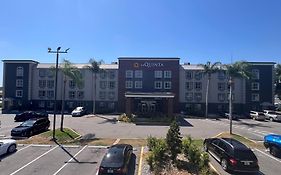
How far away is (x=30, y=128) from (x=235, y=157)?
853 inches

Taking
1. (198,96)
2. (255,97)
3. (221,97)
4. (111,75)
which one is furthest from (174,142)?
(255,97)

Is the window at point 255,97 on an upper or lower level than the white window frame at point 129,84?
lower

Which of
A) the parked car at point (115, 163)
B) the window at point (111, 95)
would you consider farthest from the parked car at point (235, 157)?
the window at point (111, 95)

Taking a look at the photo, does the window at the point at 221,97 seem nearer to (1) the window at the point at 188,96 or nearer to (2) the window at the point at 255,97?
(1) the window at the point at 188,96

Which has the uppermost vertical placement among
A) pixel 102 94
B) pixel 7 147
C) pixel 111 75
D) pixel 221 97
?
pixel 111 75

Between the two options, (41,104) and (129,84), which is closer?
(129,84)

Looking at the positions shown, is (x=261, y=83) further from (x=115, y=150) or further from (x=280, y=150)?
(x=115, y=150)

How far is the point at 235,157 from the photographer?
53.1 feet

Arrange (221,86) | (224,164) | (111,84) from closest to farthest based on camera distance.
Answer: (224,164) → (221,86) → (111,84)

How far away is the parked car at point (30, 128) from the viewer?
27981 mm

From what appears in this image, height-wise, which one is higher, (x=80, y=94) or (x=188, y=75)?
(x=188, y=75)

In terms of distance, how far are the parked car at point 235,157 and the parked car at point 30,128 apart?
19.8 meters

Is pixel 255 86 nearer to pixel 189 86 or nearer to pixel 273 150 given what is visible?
pixel 189 86

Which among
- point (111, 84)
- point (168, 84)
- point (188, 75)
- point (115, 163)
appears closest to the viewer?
point (115, 163)
